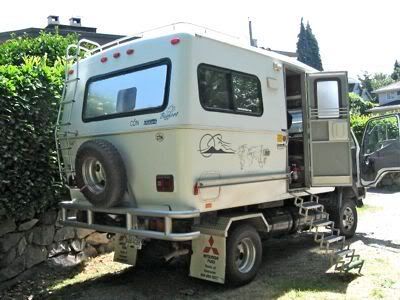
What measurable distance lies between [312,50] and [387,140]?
64.9 m

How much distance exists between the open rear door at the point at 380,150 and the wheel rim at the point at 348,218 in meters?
0.65

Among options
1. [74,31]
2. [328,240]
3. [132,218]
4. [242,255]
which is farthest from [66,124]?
[74,31]

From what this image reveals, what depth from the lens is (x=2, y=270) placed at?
648cm

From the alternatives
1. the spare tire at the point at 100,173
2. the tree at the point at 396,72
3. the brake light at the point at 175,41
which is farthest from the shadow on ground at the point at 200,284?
the tree at the point at 396,72

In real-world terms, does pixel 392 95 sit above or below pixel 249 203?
above

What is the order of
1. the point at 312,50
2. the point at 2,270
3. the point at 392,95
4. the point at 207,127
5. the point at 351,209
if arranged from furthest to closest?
the point at 312,50 < the point at 392,95 < the point at 351,209 < the point at 2,270 < the point at 207,127

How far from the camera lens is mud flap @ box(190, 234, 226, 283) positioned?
5.93m

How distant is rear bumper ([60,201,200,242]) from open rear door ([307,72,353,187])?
312cm

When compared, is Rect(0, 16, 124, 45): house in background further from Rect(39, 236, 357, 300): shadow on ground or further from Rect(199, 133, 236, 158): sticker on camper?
Rect(199, 133, 236, 158): sticker on camper

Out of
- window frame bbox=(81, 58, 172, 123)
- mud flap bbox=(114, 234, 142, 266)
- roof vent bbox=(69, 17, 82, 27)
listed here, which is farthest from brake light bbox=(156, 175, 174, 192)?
roof vent bbox=(69, 17, 82, 27)

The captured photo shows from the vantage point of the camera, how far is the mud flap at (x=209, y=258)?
5.93 m

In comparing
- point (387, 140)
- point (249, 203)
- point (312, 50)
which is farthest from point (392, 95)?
point (249, 203)

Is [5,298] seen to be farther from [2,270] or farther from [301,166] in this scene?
[301,166]

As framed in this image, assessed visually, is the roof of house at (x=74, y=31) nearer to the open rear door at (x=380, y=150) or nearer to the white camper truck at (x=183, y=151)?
the open rear door at (x=380, y=150)
